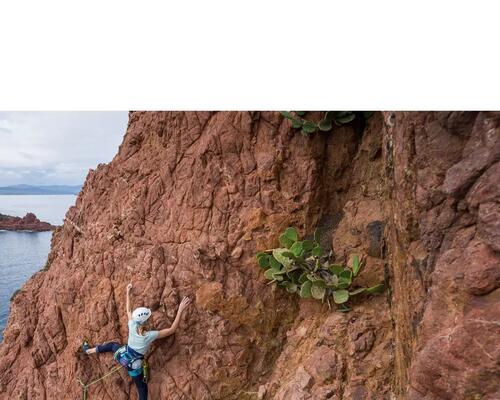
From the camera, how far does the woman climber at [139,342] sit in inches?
188

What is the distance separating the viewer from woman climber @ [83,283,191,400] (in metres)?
4.77

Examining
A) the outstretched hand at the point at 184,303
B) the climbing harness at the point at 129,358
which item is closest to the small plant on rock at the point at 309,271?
the outstretched hand at the point at 184,303

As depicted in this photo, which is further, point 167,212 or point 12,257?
point 12,257

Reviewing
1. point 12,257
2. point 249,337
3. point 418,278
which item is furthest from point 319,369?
point 12,257

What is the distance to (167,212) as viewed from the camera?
5.48 metres

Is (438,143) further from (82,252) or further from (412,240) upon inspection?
(82,252)

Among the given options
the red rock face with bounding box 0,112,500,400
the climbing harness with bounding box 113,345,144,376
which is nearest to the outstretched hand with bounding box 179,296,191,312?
the red rock face with bounding box 0,112,500,400

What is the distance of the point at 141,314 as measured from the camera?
4727 millimetres

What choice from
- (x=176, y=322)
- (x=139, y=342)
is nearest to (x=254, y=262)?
(x=176, y=322)

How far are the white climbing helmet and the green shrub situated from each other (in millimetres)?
3103

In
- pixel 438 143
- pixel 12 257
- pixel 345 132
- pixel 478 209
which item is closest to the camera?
pixel 478 209

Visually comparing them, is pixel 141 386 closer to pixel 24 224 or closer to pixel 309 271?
pixel 309 271

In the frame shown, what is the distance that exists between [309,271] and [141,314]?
224cm
